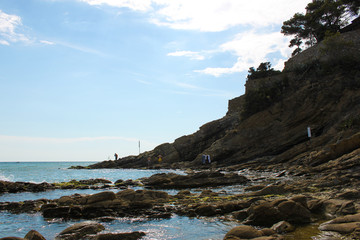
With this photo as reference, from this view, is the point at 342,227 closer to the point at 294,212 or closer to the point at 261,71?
the point at 294,212

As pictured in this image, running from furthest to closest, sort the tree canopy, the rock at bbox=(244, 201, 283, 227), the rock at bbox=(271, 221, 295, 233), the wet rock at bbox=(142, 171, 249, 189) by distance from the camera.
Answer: the tree canopy → the wet rock at bbox=(142, 171, 249, 189) → the rock at bbox=(244, 201, 283, 227) → the rock at bbox=(271, 221, 295, 233)

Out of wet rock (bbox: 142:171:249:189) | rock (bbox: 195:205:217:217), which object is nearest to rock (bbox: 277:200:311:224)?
rock (bbox: 195:205:217:217)

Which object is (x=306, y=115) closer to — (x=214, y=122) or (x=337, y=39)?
(x=337, y=39)

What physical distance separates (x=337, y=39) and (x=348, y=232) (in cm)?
4116

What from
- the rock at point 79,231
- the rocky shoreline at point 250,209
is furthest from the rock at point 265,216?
the rock at point 79,231

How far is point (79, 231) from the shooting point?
1031cm

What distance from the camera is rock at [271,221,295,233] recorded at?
9102 mm

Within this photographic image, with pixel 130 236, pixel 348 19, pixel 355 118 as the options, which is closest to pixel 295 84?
pixel 355 118

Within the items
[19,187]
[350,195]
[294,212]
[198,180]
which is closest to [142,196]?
[294,212]

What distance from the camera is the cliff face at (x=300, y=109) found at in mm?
33825

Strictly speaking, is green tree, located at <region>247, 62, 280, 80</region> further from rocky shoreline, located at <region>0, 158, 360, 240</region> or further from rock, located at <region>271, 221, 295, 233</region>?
rock, located at <region>271, 221, 295, 233</region>

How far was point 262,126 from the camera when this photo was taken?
140ft

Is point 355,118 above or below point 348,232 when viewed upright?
above

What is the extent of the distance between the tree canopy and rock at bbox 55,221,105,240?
152ft
